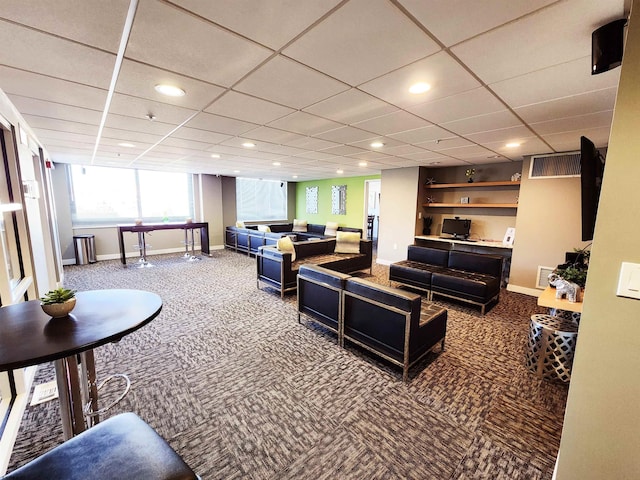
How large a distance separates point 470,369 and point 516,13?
265 centimetres

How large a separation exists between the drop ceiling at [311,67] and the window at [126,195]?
4.35 meters

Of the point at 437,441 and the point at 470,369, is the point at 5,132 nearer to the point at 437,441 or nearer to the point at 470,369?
the point at 437,441

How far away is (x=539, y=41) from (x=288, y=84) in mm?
1474

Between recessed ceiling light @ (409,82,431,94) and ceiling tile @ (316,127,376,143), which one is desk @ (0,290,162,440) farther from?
ceiling tile @ (316,127,376,143)

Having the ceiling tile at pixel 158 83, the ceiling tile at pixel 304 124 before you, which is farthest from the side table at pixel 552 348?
the ceiling tile at pixel 158 83

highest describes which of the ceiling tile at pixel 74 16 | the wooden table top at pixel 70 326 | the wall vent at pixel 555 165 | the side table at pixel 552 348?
the ceiling tile at pixel 74 16

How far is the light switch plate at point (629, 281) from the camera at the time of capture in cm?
107

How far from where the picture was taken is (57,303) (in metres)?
1.26

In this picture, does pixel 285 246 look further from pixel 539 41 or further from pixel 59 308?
pixel 539 41

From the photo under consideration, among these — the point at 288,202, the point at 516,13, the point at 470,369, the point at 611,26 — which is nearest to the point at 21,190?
the point at 516,13

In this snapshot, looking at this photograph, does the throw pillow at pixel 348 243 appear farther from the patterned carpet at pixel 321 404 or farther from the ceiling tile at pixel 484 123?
the ceiling tile at pixel 484 123

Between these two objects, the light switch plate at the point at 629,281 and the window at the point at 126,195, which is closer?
the light switch plate at the point at 629,281

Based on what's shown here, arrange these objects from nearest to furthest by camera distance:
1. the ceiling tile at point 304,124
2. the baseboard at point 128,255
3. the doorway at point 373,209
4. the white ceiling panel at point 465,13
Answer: the white ceiling panel at point 465,13 < the ceiling tile at point 304,124 < the baseboard at point 128,255 < the doorway at point 373,209

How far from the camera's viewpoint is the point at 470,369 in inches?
98.5
